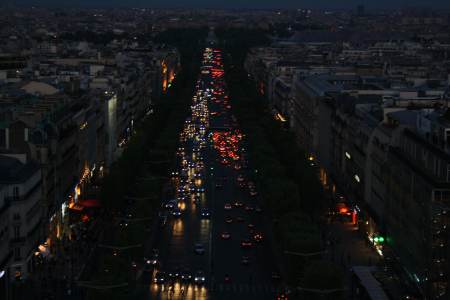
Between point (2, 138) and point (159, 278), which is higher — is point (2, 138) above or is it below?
above

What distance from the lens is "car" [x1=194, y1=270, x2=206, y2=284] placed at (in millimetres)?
41422

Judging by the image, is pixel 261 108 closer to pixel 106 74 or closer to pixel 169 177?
pixel 106 74

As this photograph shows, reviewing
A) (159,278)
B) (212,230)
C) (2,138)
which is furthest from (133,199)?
(159,278)

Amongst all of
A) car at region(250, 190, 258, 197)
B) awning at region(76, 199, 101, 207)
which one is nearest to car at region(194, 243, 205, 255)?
awning at region(76, 199, 101, 207)

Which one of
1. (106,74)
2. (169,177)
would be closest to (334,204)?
(169,177)

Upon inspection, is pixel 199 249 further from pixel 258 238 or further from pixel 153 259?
pixel 258 238

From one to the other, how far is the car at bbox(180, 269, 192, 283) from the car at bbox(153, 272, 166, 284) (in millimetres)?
708

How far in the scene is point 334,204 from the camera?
57.5 metres

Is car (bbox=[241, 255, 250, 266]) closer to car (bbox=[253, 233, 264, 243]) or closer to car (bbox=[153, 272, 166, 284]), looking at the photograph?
car (bbox=[253, 233, 264, 243])

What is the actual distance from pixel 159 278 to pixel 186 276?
104cm

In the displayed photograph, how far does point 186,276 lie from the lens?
4200 cm

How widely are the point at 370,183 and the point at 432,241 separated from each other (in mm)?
15254

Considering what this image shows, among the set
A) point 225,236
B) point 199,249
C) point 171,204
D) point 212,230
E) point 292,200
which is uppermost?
point 292,200

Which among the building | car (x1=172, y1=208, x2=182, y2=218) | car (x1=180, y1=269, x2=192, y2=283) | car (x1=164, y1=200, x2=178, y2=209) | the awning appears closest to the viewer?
the building
